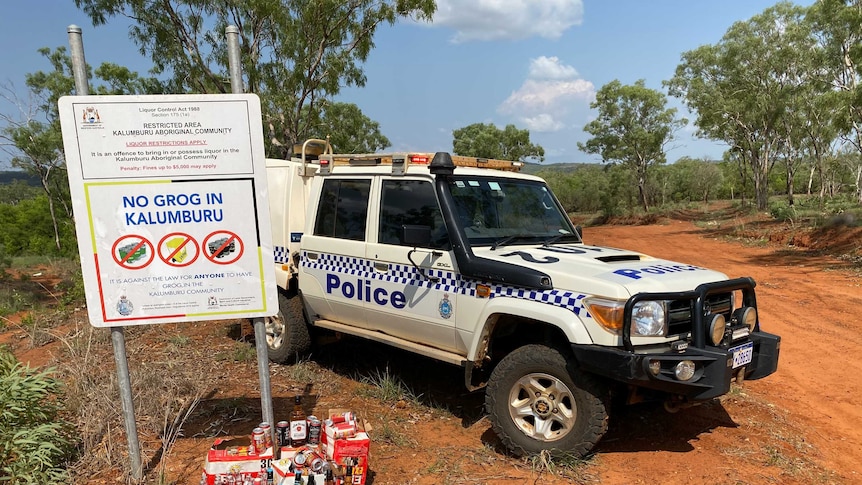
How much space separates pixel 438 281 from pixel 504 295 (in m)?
0.61

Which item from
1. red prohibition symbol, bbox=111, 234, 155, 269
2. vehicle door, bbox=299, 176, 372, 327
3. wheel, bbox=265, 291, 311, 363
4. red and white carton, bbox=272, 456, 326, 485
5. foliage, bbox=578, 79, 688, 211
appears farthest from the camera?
foliage, bbox=578, 79, 688, 211

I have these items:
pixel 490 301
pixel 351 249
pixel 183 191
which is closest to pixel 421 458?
pixel 490 301

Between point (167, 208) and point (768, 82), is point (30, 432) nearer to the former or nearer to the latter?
point (167, 208)

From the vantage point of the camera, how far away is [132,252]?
3.29 metres

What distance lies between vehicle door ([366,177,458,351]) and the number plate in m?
1.85

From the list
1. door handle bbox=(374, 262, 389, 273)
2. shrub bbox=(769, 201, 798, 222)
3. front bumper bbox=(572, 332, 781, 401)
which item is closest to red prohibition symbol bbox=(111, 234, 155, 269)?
door handle bbox=(374, 262, 389, 273)

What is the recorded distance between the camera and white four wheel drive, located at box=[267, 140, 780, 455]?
10.9 ft

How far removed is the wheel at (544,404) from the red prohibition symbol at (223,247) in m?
1.89

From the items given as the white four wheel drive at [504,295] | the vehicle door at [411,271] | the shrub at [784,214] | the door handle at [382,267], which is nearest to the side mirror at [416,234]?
the white four wheel drive at [504,295]

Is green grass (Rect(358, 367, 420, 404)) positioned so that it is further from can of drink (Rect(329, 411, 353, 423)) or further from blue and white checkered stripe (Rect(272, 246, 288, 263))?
blue and white checkered stripe (Rect(272, 246, 288, 263))

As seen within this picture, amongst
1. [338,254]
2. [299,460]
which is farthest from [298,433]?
[338,254]

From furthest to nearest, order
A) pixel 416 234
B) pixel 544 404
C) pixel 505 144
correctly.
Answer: pixel 505 144, pixel 416 234, pixel 544 404

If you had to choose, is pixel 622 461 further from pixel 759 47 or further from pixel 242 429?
pixel 759 47

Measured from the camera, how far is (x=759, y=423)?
4.30m
